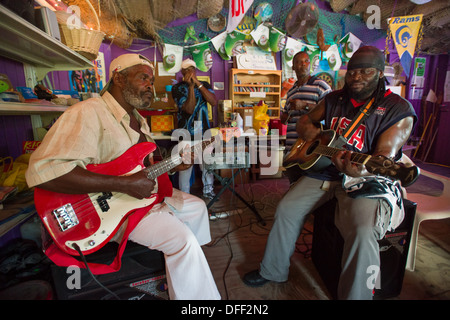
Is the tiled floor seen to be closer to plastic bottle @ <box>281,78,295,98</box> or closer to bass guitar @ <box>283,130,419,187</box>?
bass guitar @ <box>283,130,419,187</box>

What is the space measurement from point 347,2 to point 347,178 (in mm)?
5525

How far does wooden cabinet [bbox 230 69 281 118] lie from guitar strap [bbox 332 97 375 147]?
138 inches

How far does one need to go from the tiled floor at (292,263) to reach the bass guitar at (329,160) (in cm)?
102

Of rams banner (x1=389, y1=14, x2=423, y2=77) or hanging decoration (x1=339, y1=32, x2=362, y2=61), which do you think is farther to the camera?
hanging decoration (x1=339, y1=32, x2=362, y2=61)

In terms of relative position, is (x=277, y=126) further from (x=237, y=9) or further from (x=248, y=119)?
(x=237, y=9)

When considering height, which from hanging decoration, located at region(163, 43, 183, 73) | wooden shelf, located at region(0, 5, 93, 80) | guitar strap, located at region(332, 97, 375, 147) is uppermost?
hanging decoration, located at region(163, 43, 183, 73)

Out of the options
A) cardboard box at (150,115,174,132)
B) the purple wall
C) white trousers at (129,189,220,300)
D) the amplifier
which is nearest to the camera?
white trousers at (129,189,220,300)

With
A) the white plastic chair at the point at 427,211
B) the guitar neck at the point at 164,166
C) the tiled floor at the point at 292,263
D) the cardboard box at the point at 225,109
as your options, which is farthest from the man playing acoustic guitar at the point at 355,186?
the cardboard box at the point at 225,109

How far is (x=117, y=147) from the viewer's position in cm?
154

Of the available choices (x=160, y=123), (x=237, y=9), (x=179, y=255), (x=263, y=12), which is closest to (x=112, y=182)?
(x=179, y=255)

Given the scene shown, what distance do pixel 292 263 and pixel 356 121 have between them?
149 cm

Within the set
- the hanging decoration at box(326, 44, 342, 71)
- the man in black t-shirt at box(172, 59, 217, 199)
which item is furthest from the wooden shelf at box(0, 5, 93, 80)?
the hanging decoration at box(326, 44, 342, 71)

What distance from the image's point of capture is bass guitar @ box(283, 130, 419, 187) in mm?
1166

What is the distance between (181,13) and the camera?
436cm
